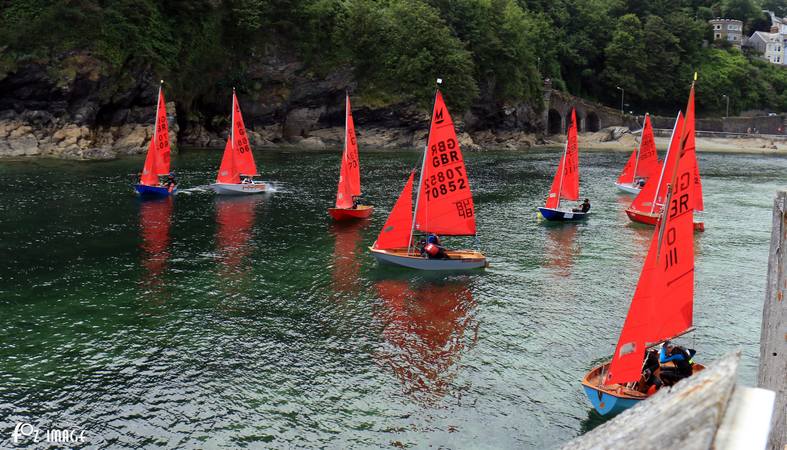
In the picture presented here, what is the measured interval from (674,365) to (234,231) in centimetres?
3228

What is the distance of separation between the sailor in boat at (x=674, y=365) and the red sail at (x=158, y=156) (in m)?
47.3

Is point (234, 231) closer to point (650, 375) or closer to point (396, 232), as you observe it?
Result: point (396, 232)

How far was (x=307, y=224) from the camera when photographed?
47.7 metres

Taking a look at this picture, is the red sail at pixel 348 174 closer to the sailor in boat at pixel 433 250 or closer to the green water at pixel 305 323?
the green water at pixel 305 323

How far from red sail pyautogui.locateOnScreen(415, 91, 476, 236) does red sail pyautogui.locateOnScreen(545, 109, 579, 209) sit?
17.4 metres

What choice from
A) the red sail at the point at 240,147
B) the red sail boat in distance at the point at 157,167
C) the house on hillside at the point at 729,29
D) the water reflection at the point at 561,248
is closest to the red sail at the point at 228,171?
the red sail at the point at 240,147

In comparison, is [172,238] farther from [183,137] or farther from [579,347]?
[183,137]

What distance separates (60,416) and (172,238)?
77.7ft

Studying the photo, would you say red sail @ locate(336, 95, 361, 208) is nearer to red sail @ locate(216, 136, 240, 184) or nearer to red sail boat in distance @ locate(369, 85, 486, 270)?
red sail boat in distance @ locate(369, 85, 486, 270)

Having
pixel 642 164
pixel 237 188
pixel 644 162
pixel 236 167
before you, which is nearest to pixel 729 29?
pixel 644 162

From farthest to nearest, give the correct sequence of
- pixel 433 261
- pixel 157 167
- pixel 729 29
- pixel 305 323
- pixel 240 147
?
pixel 729 29, pixel 240 147, pixel 157 167, pixel 433 261, pixel 305 323

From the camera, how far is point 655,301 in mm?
19469

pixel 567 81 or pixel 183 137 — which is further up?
pixel 567 81

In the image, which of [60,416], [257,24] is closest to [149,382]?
[60,416]
